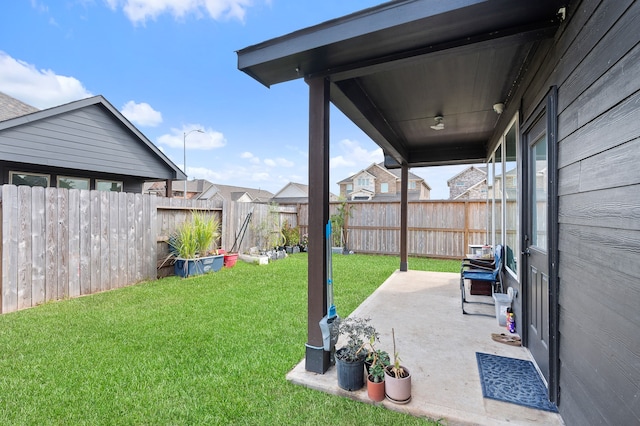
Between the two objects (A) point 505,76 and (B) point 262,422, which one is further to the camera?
(A) point 505,76

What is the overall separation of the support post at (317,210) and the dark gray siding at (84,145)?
267 inches

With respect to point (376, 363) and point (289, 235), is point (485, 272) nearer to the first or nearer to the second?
point (376, 363)

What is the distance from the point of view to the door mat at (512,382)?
1.88 meters

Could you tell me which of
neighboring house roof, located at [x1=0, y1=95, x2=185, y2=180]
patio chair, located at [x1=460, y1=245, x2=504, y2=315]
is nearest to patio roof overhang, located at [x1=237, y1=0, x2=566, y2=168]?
patio chair, located at [x1=460, y1=245, x2=504, y2=315]

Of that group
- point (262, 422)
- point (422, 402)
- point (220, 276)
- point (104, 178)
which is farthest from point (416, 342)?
point (104, 178)

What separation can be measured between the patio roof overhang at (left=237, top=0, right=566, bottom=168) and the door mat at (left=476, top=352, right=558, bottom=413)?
218cm

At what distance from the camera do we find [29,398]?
1.89 metres

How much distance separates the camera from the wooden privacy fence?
7.68 meters

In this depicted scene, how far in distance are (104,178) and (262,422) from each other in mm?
8270

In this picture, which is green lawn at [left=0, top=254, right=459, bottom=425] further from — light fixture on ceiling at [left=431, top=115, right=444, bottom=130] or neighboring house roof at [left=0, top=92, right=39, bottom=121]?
neighboring house roof at [left=0, top=92, right=39, bottom=121]

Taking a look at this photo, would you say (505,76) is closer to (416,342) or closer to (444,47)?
(444,47)

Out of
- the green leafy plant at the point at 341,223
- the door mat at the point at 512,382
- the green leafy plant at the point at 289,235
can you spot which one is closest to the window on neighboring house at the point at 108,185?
the green leafy plant at the point at 289,235

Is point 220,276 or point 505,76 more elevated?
point 505,76

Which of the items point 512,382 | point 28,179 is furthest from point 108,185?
point 512,382
